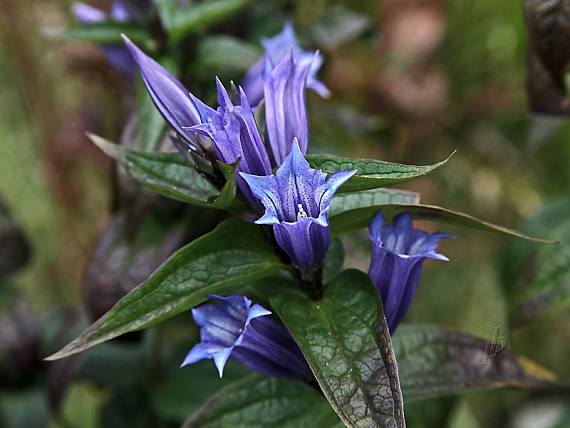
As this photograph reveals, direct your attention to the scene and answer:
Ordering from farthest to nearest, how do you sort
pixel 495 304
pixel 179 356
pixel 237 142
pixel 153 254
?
1. pixel 495 304
2. pixel 179 356
3. pixel 153 254
4. pixel 237 142

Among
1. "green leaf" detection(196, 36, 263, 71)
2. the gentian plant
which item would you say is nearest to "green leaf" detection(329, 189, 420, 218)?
the gentian plant

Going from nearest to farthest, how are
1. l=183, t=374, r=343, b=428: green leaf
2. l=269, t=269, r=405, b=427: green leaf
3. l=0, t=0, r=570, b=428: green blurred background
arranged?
l=269, t=269, r=405, b=427: green leaf
l=183, t=374, r=343, b=428: green leaf
l=0, t=0, r=570, b=428: green blurred background

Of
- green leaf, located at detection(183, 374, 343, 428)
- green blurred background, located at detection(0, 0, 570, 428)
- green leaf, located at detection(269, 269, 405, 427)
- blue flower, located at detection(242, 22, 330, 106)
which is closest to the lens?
green leaf, located at detection(269, 269, 405, 427)

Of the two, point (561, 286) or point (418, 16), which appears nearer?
point (561, 286)

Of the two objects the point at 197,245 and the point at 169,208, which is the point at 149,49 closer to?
Result: the point at 169,208

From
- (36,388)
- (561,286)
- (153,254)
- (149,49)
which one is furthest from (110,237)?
(561,286)

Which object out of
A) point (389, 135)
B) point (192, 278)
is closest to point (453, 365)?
point (192, 278)

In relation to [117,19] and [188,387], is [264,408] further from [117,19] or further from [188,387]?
[117,19]

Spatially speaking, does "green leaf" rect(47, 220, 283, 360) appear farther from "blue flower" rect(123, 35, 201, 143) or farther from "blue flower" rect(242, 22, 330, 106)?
"blue flower" rect(242, 22, 330, 106)
